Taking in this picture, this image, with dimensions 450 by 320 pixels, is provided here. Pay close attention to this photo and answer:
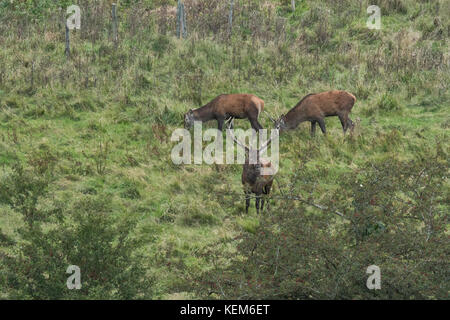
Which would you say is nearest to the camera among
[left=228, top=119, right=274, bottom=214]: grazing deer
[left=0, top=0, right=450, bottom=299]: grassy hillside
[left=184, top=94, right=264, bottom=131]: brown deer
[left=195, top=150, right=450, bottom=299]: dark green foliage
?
[left=195, top=150, right=450, bottom=299]: dark green foliage

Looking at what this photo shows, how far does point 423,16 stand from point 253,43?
4986 mm

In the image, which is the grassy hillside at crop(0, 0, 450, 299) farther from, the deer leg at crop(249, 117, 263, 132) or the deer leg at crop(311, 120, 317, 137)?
the deer leg at crop(249, 117, 263, 132)

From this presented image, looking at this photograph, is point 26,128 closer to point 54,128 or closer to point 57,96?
point 54,128

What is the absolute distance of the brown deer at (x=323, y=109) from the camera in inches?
600

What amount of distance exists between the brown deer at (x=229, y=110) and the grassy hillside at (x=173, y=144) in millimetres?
435

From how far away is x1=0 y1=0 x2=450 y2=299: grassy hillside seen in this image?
775 cm

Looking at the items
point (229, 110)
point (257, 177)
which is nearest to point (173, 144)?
point (229, 110)

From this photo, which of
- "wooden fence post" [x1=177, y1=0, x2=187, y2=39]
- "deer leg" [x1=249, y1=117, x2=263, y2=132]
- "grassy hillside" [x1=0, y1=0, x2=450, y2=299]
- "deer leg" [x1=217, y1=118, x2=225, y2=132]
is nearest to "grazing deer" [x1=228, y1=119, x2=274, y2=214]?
"grassy hillside" [x1=0, y1=0, x2=450, y2=299]

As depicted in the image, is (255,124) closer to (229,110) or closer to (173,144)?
(229,110)

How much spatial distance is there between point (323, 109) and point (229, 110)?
6.12ft

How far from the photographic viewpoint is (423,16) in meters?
21.1

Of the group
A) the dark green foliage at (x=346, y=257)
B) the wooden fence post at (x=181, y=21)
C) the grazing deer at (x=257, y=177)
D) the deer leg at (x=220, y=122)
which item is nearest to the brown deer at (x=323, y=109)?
the deer leg at (x=220, y=122)

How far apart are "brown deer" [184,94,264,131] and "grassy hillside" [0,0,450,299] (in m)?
0.43

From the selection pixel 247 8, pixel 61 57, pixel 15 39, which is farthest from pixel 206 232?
pixel 247 8
